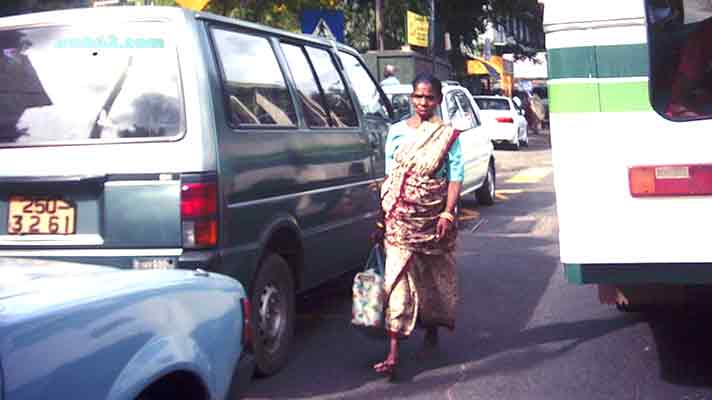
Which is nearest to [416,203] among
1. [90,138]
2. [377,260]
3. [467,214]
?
[377,260]

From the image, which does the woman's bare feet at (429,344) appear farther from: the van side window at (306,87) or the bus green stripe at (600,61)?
the bus green stripe at (600,61)

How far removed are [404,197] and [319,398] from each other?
119 cm

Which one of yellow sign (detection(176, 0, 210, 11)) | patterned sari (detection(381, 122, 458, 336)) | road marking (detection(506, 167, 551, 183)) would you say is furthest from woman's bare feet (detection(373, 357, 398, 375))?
road marking (detection(506, 167, 551, 183))

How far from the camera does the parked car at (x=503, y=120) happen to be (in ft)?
87.6

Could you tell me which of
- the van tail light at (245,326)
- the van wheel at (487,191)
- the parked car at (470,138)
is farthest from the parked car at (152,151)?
the van wheel at (487,191)

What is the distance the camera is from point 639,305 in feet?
18.2

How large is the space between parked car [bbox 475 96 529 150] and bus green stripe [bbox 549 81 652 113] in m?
20.9

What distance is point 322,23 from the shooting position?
44.5ft

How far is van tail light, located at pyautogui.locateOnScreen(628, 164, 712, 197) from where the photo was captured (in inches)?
182

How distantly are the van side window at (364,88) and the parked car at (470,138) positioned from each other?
3.84 meters

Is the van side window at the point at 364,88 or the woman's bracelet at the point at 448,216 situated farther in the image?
the van side window at the point at 364,88

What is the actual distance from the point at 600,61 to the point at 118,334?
112 inches

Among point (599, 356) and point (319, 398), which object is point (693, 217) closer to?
point (599, 356)

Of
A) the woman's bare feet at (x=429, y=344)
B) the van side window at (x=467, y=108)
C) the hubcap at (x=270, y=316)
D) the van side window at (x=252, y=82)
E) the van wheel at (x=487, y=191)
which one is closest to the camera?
the van side window at (x=252, y=82)
